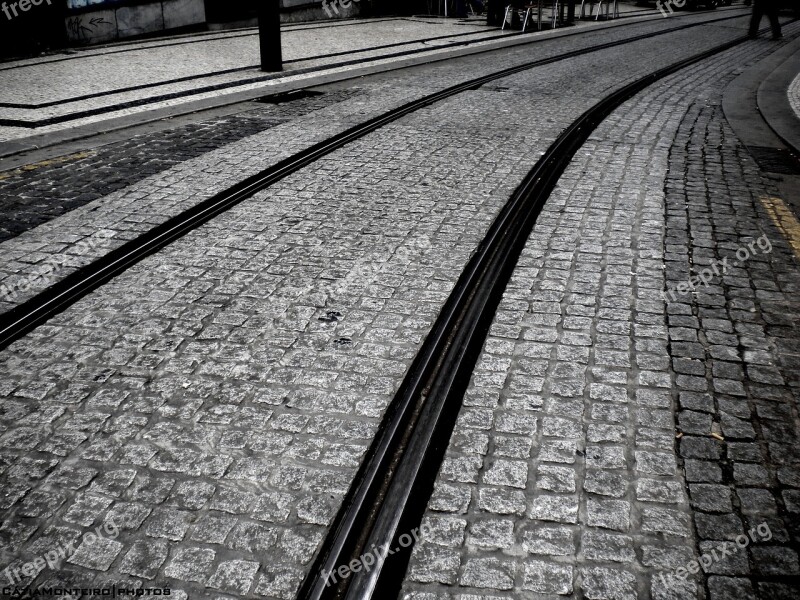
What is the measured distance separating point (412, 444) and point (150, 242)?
329cm

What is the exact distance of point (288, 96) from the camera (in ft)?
36.7

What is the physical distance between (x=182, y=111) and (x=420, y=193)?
4.93 m

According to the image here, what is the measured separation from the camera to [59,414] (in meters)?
3.56

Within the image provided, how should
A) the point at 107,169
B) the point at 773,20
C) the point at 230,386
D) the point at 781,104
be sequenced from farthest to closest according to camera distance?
the point at 773,20, the point at 781,104, the point at 107,169, the point at 230,386

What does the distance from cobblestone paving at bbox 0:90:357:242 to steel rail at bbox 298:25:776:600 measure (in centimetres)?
391

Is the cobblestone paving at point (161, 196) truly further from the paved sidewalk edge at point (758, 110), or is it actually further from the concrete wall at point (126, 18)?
the concrete wall at point (126, 18)

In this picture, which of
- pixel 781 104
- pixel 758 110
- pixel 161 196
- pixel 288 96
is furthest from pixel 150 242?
pixel 781 104

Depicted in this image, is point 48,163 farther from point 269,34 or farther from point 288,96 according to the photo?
Answer: point 269,34

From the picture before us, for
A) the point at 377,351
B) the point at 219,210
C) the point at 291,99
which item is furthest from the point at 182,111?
the point at 377,351

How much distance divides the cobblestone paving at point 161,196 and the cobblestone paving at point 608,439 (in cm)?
329

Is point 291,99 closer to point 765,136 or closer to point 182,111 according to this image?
point 182,111

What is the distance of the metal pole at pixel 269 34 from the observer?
12.6 meters

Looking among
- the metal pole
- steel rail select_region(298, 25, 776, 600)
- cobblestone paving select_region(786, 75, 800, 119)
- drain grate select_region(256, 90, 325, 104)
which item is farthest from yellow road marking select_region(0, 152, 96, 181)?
cobblestone paving select_region(786, 75, 800, 119)

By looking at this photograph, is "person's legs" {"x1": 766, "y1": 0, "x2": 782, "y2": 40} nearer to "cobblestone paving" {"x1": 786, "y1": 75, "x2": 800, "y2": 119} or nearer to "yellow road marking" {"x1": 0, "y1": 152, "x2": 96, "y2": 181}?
A: "cobblestone paving" {"x1": 786, "y1": 75, "x2": 800, "y2": 119}
